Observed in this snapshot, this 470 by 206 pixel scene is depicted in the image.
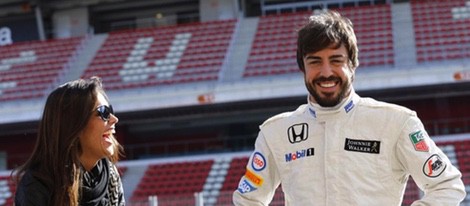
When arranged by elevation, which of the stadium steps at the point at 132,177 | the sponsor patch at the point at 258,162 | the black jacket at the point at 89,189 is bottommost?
the stadium steps at the point at 132,177

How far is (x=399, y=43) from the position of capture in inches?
750

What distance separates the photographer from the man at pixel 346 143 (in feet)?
8.14

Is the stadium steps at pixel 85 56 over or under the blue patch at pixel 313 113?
under

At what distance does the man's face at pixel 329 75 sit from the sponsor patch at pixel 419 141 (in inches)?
10.1

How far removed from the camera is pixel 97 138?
2.94 m

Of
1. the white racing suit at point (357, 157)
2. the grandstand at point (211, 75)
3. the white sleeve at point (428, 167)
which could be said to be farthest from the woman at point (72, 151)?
the grandstand at point (211, 75)

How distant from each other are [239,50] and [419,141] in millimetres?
18092

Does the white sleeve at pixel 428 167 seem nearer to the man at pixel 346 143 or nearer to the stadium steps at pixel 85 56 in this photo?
the man at pixel 346 143

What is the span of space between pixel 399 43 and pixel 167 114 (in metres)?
5.93

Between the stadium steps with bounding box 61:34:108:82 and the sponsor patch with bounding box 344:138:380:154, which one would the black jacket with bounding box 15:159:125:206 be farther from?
the stadium steps with bounding box 61:34:108:82

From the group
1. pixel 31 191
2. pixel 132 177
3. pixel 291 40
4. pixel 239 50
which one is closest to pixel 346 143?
pixel 31 191

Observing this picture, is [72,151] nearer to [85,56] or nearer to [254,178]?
[254,178]

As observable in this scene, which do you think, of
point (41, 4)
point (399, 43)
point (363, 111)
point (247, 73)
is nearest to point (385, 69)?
point (399, 43)

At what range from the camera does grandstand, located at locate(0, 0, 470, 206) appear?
55.9ft
